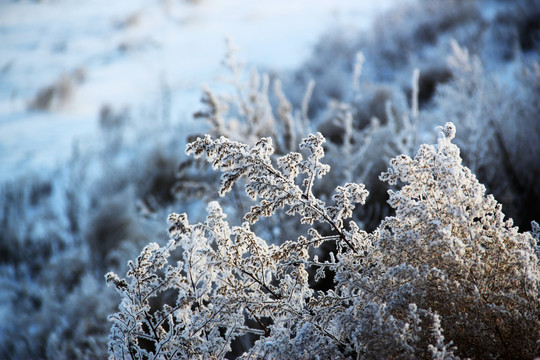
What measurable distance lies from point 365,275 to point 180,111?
6547 mm

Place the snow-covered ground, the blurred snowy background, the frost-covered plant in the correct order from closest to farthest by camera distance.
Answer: the frost-covered plant < the blurred snowy background < the snow-covered ground

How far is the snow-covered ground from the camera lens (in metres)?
7.50

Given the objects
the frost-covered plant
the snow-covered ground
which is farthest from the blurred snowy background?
the frost-covered plant

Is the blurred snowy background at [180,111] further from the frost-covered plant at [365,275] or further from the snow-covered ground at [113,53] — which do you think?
the frost-covered plant at [365,275]

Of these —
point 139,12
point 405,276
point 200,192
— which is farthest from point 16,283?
point 139,12

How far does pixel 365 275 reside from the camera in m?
1.09

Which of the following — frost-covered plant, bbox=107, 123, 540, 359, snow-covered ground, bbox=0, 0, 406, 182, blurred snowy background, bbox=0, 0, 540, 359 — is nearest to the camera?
frost-covered plant, bbox=107, 123, 540, 359

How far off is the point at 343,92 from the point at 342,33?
9.53 ft

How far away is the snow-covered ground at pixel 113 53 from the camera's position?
7.50m

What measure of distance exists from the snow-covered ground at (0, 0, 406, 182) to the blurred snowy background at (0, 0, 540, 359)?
0.05 m

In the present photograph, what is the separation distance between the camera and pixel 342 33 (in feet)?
29.1

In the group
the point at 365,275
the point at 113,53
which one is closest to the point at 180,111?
the point at 113,53

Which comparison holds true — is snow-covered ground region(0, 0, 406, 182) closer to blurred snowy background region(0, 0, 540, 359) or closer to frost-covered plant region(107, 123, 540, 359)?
blurred snowy background region(0, 0, 540, 359)

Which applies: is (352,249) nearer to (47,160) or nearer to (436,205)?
(436,205)
